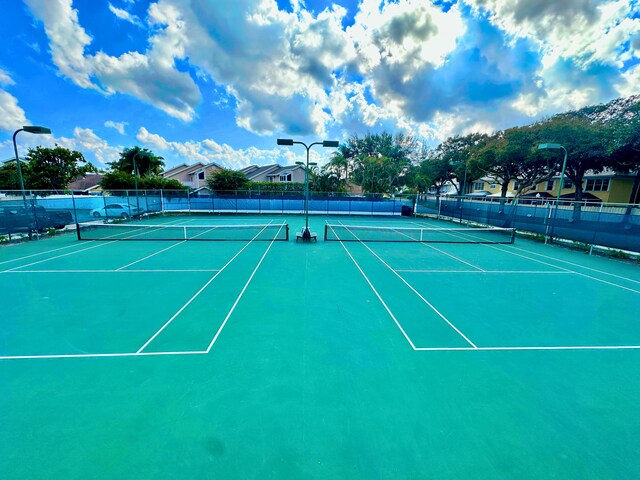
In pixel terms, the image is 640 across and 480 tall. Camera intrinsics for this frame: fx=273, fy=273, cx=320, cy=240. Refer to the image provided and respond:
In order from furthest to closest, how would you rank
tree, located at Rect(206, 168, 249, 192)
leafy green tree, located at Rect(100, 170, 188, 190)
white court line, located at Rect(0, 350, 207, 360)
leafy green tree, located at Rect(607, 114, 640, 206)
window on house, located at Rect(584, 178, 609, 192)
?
tree, located at Rect(206, 168, 249, 192) → window on house, located at Rect(584, 178, 609, 192) → leafy green tree, located at Rect(100, 170, 188, 190) → leafy green tree, located at Rect(607, 114, 640, 206) → white court line, located at Rect(0, 350, 207, 360)

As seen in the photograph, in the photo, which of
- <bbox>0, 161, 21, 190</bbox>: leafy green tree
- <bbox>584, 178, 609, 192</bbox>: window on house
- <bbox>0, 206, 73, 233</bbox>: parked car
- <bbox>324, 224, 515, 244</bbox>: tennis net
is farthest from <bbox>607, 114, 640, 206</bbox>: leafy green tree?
<bbox>0, 161, 21, 190</bbox>: leafy green tree

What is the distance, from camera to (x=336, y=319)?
22.0 feet

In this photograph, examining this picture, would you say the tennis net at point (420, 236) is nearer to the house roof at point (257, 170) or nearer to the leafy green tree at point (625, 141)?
the leafy green tree at point (625, 141)

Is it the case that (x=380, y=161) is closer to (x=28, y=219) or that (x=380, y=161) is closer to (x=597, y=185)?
(x=597, y=185)

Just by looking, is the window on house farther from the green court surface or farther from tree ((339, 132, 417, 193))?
the green court surface

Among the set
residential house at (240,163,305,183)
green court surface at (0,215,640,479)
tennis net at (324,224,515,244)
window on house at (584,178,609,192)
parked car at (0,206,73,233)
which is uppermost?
residential house at (240,163,305,183)

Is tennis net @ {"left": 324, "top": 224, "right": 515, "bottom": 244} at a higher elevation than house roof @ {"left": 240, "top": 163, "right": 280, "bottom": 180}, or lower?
lower

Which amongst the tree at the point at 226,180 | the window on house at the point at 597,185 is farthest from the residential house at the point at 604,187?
the tree at the point at 226,180

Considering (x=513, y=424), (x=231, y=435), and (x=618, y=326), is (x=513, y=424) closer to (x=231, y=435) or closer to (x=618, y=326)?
(x=231, y=435)

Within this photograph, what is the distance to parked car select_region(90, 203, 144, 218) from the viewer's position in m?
23.1

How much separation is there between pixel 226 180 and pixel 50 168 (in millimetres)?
23328

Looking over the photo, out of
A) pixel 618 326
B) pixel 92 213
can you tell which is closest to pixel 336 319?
pixel 618 326

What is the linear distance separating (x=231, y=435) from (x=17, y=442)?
2.58 metres

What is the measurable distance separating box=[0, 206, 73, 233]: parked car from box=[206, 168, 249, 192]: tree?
2377 centimetres
